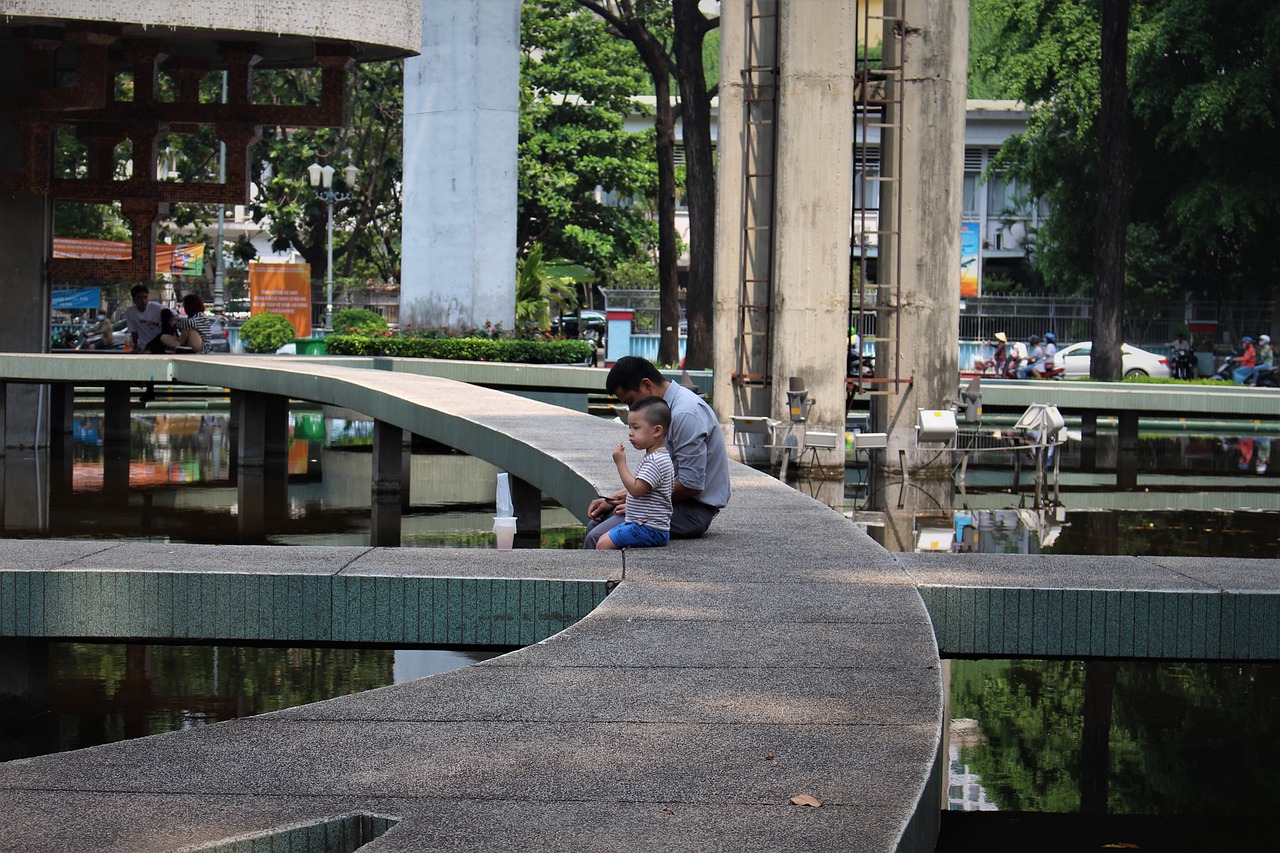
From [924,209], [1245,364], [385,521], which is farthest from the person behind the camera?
[1245,364]

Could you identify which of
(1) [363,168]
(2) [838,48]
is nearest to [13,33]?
(2) [838,48]

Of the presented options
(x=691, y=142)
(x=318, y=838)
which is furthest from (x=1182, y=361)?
(x=318, y=838)

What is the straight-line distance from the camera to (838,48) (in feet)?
58.2

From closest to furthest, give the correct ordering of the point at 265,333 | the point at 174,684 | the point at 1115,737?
1. the point at 1115,737
2. the point at 174,684
3. the point at 265,333

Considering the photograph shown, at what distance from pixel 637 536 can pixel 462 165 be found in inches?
822

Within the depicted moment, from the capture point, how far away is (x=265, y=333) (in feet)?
108

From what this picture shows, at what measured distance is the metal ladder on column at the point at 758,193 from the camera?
18719 millimetres

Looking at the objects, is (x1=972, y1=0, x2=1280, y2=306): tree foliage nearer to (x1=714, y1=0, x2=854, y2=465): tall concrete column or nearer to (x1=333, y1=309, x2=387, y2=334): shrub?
(x1=333, y1=309, x2=387, y2=334): shrub

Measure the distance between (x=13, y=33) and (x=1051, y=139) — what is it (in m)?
28.8

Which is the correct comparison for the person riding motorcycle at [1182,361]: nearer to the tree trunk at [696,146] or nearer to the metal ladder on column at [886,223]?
the tree trunk at [696,146]

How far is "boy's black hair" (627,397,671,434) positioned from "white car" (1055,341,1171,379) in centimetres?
3413

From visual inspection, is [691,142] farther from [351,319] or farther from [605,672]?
[605,672]

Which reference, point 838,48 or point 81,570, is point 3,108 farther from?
point 81,570

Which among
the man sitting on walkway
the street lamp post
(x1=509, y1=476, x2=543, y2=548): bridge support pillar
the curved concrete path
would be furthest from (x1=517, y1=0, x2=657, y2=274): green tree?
the curved concrete path
